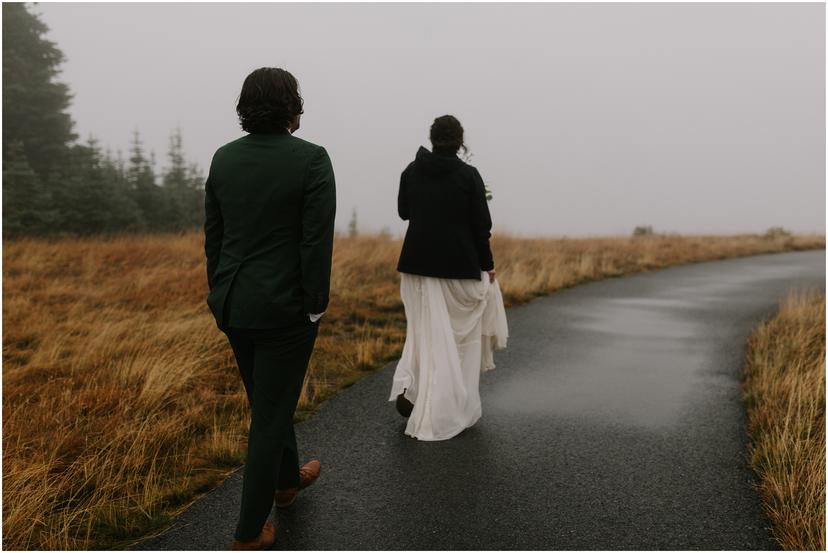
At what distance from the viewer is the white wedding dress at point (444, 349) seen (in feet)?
14.6

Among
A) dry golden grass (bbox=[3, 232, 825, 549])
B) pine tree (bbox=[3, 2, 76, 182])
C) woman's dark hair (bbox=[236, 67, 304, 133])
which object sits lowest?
dry golden grass (bbox=[3, 232, 825, 549])

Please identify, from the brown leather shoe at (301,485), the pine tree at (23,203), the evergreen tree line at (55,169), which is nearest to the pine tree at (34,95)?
the evergreen tree line at (55,169)

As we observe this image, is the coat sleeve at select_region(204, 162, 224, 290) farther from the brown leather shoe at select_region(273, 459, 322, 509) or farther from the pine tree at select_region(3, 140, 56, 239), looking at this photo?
the pine tree at select_region(3, 140, 56, 239)

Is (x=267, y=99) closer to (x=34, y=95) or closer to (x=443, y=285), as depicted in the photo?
(x=443, y=285)

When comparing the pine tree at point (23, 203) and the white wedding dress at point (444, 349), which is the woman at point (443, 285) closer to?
the white wedding dress at point (444, 349)

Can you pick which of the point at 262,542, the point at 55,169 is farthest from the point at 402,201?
the point at 55,169

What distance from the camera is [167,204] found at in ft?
73.4

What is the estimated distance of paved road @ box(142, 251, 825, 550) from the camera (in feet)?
10.3

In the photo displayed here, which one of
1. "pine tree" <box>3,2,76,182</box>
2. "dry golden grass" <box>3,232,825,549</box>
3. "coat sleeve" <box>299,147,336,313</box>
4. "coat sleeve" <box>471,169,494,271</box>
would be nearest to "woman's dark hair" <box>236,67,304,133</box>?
"coat sleeve" <box>299,147,336,313</box>

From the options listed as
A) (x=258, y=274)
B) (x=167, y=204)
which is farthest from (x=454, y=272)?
(x=167, y=204)

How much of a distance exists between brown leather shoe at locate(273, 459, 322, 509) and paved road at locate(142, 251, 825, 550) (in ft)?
0.28

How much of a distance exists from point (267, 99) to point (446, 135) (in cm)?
190

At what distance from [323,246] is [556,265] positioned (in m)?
11.8

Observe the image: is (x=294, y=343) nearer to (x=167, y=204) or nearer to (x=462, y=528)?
(x=462, y=528)
